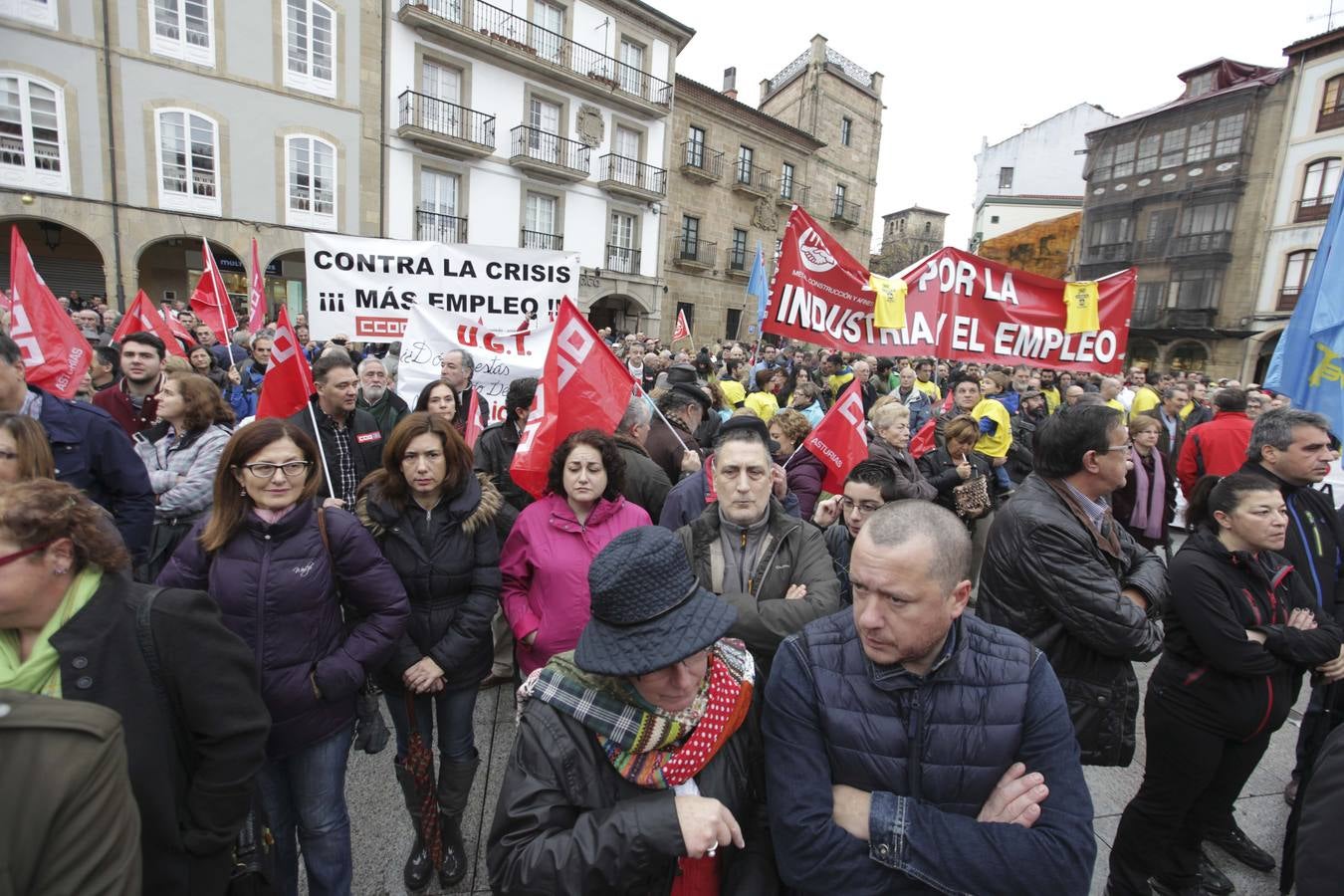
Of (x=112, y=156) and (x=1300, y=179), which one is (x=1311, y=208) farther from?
(x=112, y=156)

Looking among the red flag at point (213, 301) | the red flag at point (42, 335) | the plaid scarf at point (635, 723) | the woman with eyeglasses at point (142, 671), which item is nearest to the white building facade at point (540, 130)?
the red flag at point (213, 301)

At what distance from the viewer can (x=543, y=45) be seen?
67.2 ft

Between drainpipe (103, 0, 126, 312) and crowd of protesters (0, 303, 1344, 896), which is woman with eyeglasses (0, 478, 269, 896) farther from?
drainpipe (103, 0, 126, 312)

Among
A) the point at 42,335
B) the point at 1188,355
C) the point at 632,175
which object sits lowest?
the point at 42,335

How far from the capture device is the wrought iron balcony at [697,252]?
25469 mm

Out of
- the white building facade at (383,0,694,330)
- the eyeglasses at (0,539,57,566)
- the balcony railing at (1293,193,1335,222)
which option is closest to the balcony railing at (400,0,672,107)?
the white building facade at (383,0,694,330)

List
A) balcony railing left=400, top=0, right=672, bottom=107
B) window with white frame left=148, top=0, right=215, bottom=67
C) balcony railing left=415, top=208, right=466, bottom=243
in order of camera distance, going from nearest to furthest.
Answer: window with white frame left=148, top=0, right=215, bottom=67 → balcony railing left=400, top=0, right=672, bottom=107 → balcony railing left=415, top=208, right=466, bottom=243

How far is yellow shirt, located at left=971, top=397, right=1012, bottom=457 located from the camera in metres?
5.61

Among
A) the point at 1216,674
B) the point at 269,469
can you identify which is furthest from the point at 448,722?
the point at 1216,674

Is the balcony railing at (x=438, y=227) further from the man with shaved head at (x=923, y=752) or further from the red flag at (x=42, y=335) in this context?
the man with shaved head at (x=923, y=752)

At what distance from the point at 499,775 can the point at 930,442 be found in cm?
403

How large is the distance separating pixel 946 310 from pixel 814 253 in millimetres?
1231

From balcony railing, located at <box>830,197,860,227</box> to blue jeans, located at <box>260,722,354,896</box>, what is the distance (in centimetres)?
3246

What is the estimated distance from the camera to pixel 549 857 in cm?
128
